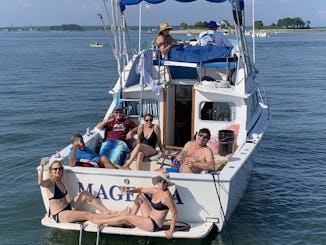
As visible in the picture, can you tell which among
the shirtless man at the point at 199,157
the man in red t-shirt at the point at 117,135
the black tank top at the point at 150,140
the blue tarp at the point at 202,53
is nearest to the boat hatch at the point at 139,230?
the shirtless man at the point at 199,157

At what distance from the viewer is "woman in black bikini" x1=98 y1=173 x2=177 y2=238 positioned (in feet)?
22.2

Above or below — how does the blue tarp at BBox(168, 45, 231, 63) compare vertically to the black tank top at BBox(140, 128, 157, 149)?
above

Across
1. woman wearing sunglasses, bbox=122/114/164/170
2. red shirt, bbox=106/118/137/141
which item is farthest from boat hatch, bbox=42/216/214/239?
red shirt, bbox=106/118/137/141

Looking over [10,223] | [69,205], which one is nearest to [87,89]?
[10,223]

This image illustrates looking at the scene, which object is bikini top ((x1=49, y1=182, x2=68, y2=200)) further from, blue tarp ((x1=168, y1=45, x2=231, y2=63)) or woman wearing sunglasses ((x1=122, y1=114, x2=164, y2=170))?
blue tarp ((x1=168, y1=45, x2=231, y2=63))

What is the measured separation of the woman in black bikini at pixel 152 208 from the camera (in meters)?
6.76

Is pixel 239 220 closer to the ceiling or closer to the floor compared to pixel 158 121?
closer to the floor

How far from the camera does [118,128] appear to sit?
9297mm

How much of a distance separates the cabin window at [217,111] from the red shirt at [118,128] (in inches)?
56.4

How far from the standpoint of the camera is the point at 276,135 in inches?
623

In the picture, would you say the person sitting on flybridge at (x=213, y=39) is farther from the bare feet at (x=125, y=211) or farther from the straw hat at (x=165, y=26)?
the bare feet at (x=125, y=211)

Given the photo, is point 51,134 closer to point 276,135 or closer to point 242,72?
point 276,135

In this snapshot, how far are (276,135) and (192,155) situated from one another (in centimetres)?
853

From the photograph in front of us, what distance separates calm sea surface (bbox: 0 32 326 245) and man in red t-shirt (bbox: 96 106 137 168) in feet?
4.82
